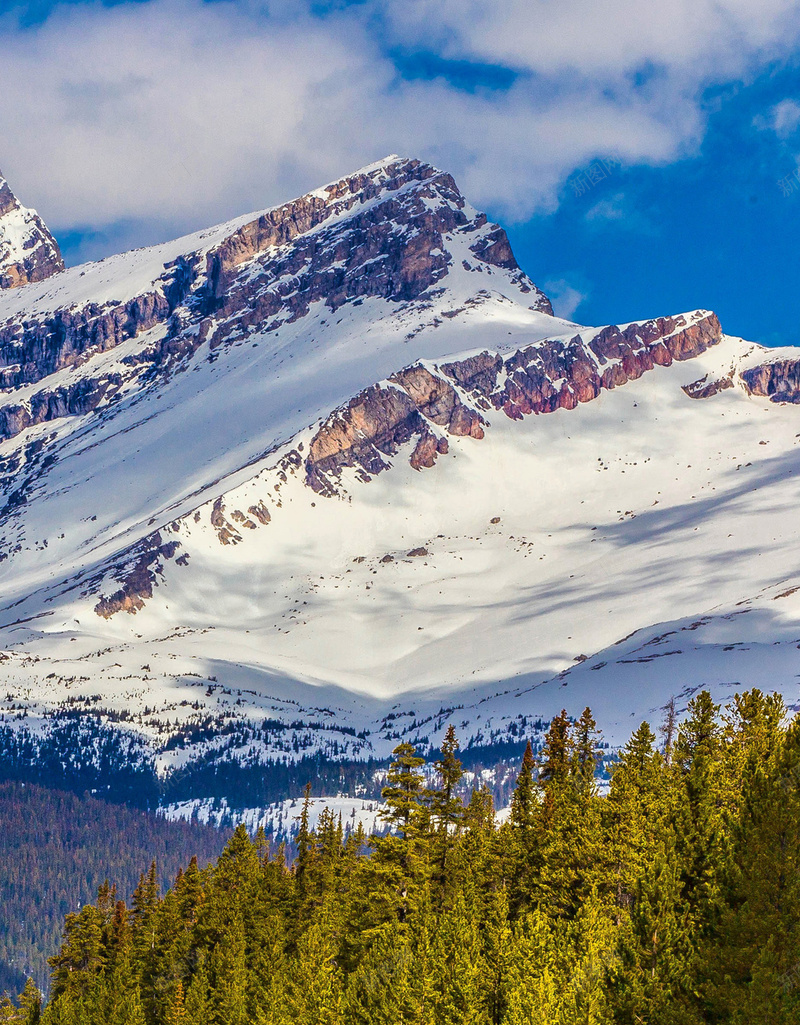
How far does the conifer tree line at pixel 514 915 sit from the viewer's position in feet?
126

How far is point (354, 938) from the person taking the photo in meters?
59.3

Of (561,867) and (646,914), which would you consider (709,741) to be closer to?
(561,867)

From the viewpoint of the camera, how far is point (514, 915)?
2370 inches

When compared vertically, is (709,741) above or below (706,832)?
above

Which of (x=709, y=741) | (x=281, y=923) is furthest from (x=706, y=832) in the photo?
(x=281, y=923)

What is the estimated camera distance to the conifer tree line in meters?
38.4

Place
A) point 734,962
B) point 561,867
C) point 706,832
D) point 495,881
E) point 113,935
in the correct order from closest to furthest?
point 734,962 → point 706,832 → point 561,867 → point 495,881 → point 113,935

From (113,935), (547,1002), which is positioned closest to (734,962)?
(547,1002)

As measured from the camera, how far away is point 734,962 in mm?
37469

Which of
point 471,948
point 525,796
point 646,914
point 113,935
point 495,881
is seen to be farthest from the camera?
point 113,935

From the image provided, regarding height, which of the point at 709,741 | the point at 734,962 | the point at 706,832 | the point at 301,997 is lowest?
the point at 301,997

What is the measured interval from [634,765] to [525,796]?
7.61 m

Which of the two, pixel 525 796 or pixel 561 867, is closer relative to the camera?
pixel 561 867

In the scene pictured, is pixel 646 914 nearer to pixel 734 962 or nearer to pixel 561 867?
pixel 734 962
